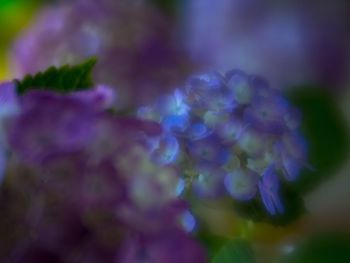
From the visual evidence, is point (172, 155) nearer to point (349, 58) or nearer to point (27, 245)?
point (27, 245)

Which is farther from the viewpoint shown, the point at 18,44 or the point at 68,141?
the point at 18,44

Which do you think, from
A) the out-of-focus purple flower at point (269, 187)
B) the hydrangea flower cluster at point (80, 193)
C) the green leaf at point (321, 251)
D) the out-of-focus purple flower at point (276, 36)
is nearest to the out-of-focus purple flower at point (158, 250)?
the hydrangea flower cluster at point (80, 193)

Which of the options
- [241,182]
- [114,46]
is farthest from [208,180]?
[114,46]

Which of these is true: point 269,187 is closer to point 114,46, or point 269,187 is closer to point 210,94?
point 210,94

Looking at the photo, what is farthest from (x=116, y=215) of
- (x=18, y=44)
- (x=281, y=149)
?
(x=18, y=44)

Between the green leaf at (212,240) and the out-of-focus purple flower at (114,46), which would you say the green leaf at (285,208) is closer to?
the green leaf at (212,240)

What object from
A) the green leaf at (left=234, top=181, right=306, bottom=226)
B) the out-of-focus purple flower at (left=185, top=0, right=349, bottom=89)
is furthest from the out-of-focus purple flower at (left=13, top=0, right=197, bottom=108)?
the green leaf at (left=234, top=181, right=306, bottom=226)
